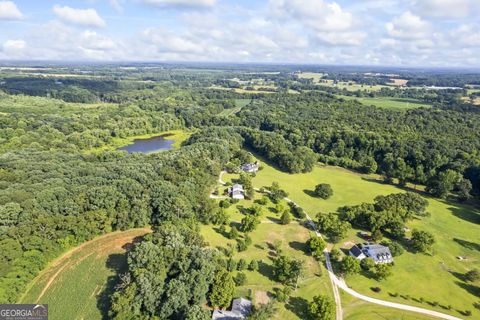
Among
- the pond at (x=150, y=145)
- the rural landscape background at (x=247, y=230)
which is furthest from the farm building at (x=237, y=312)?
the pond at (x=150, y=145)

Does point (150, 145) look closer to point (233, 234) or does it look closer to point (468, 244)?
point (233, 234)

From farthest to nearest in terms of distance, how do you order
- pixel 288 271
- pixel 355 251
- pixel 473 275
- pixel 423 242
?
pixel 423 242, pixel 355 251, pixel 473 275, pixel 288 271

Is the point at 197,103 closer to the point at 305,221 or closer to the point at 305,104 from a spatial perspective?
the point at 305,104

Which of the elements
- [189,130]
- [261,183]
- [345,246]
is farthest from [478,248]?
[189,130]

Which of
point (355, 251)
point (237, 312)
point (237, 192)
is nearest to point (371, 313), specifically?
point (355, 251)

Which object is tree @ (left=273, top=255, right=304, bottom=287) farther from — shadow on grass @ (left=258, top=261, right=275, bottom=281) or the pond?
the pond
